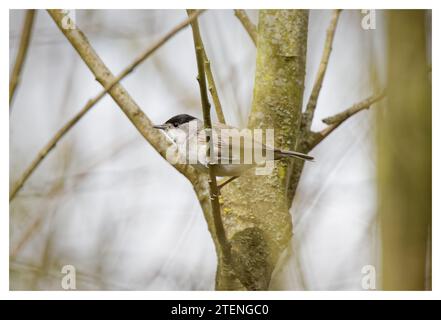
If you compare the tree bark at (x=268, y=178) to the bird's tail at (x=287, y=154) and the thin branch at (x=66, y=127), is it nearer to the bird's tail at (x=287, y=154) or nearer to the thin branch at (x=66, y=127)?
the bird's tail at (x=287, y=154)

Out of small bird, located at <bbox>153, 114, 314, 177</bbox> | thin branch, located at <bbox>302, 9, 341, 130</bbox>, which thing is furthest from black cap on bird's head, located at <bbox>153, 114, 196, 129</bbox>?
thin branch, located at <bbox>302, 9, 341, 130</bbox>

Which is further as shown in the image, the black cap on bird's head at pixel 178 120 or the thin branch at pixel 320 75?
the thin branch at pixel 320 75

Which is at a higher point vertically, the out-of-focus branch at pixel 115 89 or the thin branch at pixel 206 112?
the out-of-focus branch at pixel 115 89

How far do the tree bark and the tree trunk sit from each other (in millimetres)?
404

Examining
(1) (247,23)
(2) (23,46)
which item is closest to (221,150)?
(1) (247,23)

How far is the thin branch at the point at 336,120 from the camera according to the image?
229 centimetres

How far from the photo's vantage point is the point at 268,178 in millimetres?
2193

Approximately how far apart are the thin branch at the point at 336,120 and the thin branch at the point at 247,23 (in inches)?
21.2

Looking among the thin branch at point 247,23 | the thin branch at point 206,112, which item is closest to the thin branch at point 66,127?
the thin branch at point 206,112

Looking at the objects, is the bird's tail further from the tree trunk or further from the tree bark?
the tree trunk
